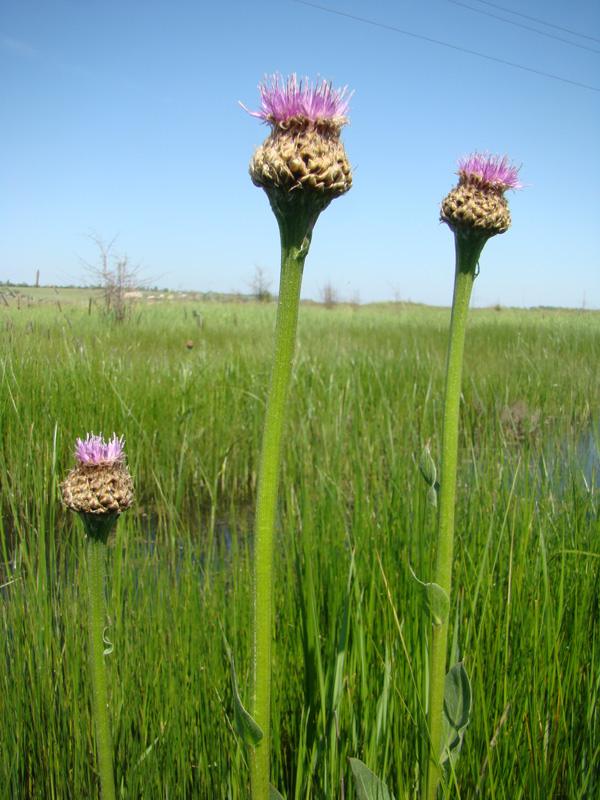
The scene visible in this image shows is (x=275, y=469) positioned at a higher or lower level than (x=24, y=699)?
higher

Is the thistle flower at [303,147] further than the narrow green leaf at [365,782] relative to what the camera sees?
No

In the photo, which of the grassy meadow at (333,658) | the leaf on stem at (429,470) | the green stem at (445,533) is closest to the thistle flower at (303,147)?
the green stem at (445,533)

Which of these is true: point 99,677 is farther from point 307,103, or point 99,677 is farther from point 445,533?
point 307,103

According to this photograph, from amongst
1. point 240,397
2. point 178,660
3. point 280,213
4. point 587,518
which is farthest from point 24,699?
point 240,397

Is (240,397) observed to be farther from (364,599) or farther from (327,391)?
(364,599)

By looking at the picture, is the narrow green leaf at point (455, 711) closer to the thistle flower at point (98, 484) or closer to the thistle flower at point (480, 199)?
the thistle flower at point (98, 484)

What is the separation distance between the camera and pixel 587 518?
1.74 meters

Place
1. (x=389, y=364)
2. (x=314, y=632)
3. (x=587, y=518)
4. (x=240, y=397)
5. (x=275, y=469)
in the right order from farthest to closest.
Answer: (x=389, y=364) → (x=240, y=397) → (x=587, y=518) → (x=314, y=632) → (x=275, y=469)

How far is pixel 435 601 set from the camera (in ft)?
2.67

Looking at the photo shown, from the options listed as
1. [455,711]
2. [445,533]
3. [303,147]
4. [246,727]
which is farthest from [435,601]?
[303,147]

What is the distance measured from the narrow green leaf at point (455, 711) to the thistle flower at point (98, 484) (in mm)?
578

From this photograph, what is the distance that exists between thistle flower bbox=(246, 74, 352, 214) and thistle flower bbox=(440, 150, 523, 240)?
0.34 m

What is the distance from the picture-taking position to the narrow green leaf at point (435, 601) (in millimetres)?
806

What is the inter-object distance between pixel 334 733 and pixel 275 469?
62 centimetres
